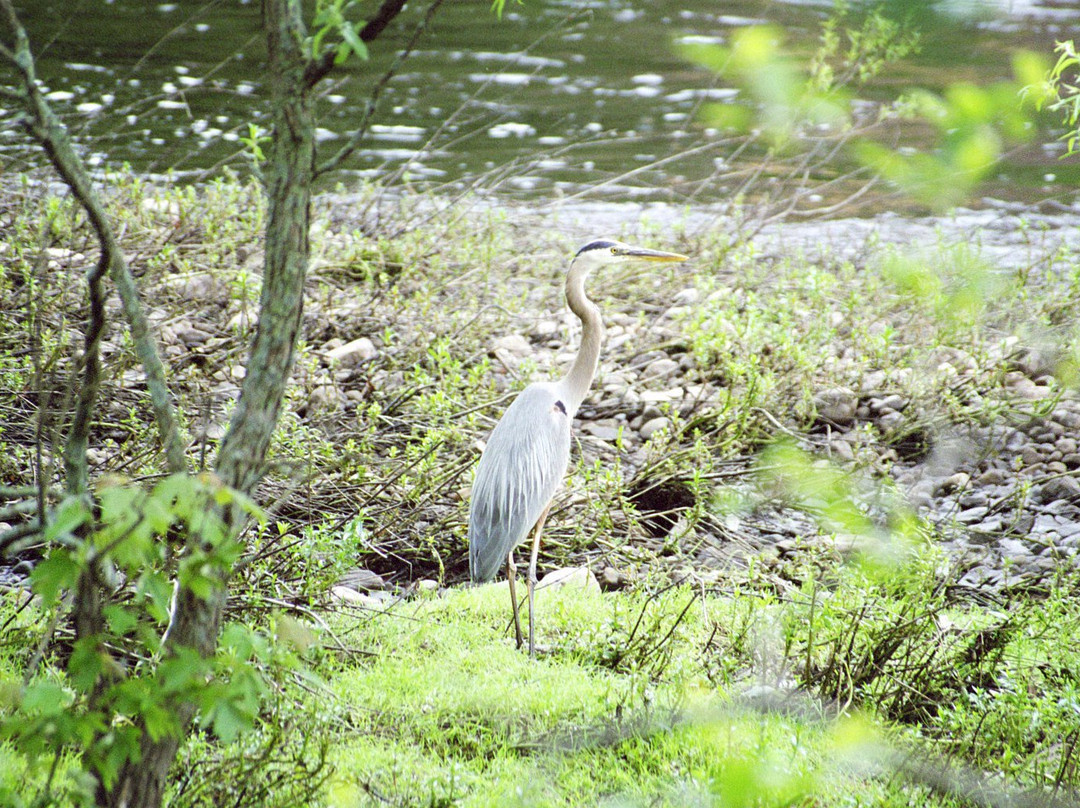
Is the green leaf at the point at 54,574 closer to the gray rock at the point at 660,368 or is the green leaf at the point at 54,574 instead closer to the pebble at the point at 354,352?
the pebble at the point at 354,352

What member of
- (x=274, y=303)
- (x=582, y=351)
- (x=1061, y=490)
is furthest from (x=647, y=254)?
(x=274, y=303)

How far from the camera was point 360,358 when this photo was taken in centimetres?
629

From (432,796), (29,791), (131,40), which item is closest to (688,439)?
(432,796)

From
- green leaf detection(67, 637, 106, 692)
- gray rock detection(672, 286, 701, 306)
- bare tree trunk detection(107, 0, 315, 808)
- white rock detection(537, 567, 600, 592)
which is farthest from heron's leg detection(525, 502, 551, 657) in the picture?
gray rock detection(672, 286, 701, 306)

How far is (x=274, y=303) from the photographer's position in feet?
7.15

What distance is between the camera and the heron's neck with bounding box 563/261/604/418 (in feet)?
15.6

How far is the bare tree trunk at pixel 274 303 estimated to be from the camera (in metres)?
2.14

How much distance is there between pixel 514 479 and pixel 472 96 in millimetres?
8970

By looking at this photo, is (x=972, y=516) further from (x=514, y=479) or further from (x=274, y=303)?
(x=274, y=303)

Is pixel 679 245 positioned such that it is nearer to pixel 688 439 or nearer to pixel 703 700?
pixel 688 439

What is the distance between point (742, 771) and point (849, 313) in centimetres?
607

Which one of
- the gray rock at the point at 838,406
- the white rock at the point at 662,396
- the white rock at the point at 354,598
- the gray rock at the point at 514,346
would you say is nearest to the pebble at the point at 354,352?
the gray rock at the point at 514,346

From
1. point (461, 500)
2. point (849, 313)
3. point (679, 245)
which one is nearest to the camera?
point (461, 500)

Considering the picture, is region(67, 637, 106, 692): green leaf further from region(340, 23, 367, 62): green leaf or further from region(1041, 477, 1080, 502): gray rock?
region(1041, 477, 1080, 502): gray rock
